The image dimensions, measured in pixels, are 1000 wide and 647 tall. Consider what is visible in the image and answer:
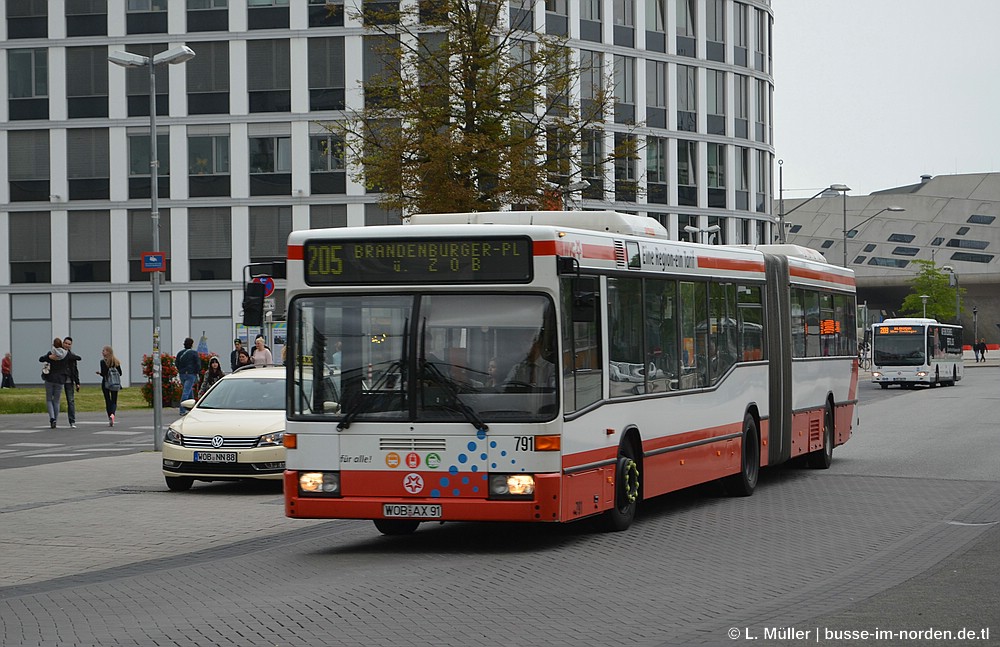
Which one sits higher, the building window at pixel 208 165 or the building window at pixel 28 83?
the building window at pixel 28 83

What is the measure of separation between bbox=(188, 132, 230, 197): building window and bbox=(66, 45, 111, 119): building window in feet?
12.6

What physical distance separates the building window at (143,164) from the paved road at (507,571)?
41276 millimetres

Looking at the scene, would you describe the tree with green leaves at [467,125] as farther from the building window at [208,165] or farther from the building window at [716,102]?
the building window at [716,102]

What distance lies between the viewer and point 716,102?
70625 mm

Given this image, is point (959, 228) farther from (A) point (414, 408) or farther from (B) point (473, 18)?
(A) point (414, 408)

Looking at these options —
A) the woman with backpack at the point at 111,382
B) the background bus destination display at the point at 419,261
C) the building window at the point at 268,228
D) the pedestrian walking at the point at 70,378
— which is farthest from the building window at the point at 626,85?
the background bus destination display at the point at 419,261

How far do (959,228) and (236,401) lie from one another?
123 m

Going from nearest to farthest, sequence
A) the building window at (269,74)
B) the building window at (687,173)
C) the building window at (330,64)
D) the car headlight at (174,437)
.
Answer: the car headlight at (174,437) → the building window at (330,64) → the building window at (269,74) → the building window at (687,173)

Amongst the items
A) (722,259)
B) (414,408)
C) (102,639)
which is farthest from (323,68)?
(102,639)

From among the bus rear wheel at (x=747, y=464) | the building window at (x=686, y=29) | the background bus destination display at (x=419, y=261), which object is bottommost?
the bus rear wheel at (x=747, y=464)

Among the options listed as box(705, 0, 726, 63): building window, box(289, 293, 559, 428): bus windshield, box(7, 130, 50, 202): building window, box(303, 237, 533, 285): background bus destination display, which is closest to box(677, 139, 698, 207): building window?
box(705, 0, 726, 63): building window

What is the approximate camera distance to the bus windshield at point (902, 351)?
57.1 m

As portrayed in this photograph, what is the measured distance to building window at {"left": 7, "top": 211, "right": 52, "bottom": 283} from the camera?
5959 cm

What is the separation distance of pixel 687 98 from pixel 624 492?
5739 cm
